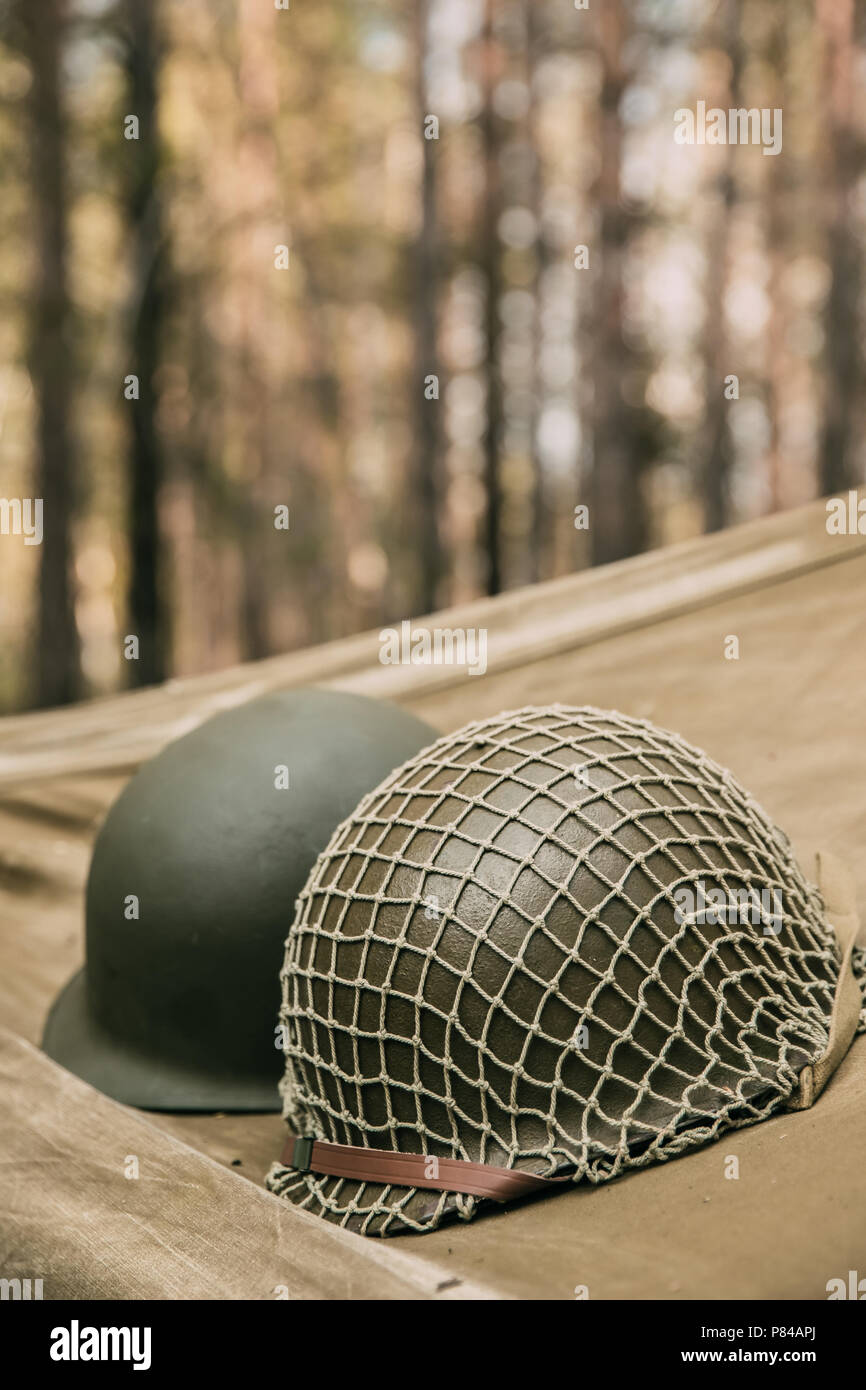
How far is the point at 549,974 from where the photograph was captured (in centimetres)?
204

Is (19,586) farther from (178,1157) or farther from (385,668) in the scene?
(178,1157)

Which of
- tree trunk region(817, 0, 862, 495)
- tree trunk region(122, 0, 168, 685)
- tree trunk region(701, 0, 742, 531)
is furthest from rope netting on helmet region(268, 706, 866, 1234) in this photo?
tree trunk region(701, 0, 742, 531)

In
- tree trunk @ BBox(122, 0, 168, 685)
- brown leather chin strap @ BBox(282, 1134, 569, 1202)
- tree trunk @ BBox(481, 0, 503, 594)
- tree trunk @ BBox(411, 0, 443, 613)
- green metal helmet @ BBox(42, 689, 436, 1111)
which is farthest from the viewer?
tree trunk @ BBox(481, 0, 503, 594)

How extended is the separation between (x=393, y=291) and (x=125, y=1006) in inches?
563

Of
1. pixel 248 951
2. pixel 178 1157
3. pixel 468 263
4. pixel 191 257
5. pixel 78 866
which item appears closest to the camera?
pixel 178 1157

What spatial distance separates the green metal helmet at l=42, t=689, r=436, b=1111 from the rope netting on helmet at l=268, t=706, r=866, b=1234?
434mm

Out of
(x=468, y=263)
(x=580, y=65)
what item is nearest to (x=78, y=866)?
(x=468, y=263)

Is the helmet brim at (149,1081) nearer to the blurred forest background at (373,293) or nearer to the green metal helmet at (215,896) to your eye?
the green metal helmet at (215,896)

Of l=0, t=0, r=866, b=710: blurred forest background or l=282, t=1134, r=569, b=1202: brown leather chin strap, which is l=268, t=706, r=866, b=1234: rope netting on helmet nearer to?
l=282, t=1134, r=569, b=1202: brown leather chin strap

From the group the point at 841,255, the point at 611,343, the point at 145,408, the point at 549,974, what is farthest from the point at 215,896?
the point at 841,255

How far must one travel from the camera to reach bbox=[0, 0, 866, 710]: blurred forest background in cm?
779

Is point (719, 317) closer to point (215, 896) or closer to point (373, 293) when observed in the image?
point (373, 293)

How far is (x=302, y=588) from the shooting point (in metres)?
14.4

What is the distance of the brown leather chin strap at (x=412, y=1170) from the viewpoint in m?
1.99
